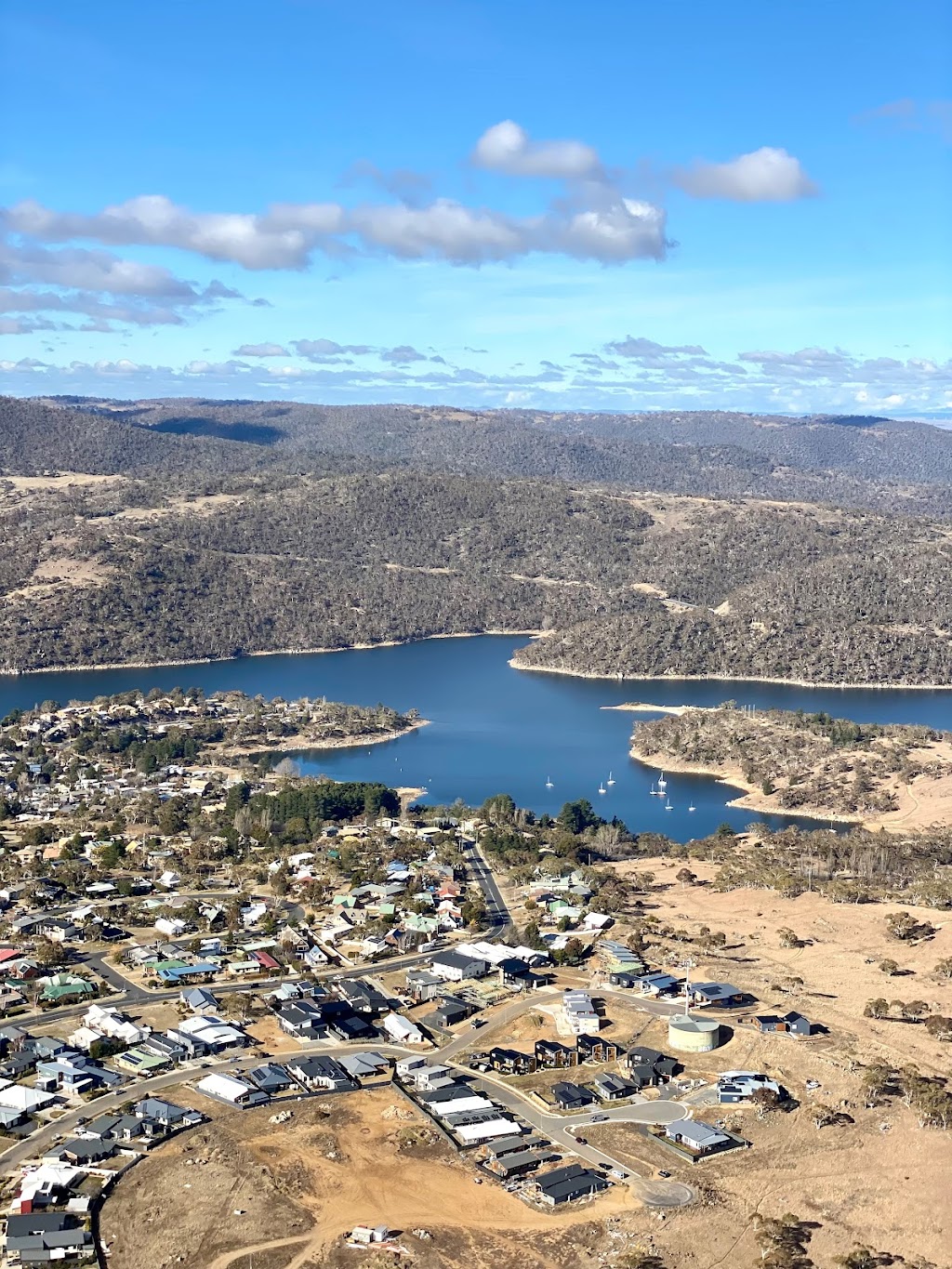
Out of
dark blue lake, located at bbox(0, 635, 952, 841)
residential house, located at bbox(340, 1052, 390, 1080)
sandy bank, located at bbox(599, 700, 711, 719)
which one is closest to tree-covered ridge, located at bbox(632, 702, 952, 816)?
dark blue lake, located at bbox(0, 635, 952, 841)

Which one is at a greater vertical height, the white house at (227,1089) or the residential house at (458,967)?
the white house at (227,1089)

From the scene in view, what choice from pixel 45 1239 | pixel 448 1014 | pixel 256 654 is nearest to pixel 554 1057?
pixel 448 1014

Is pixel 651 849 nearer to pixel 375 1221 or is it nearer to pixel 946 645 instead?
pixel 375 1221

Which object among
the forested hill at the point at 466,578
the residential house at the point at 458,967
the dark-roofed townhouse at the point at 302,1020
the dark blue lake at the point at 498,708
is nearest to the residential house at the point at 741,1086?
the residential house at the point at 458,967

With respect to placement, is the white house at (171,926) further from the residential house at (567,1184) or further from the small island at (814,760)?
the small island at (814,760)

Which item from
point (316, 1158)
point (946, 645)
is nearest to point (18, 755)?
point (316, 1158)

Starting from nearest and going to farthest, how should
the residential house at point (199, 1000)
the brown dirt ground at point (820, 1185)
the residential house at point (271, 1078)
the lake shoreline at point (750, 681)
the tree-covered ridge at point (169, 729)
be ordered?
1. the brown dirt ground at point (820, 1185)
2. the residential house at point (271, 1078)
3. the residential house at point (199, 1000)
4. the tree-covered ridge at point (169, 729)
5. the lake shoreline at point (750, 681)

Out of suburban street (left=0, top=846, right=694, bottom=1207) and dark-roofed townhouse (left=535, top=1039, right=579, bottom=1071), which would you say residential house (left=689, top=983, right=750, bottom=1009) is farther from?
dark-roofed townhouse (left=535, top=1039, right=579, bottom=1071)

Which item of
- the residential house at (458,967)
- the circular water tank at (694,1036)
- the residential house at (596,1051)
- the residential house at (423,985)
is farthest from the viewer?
the residential house at (458,967)
